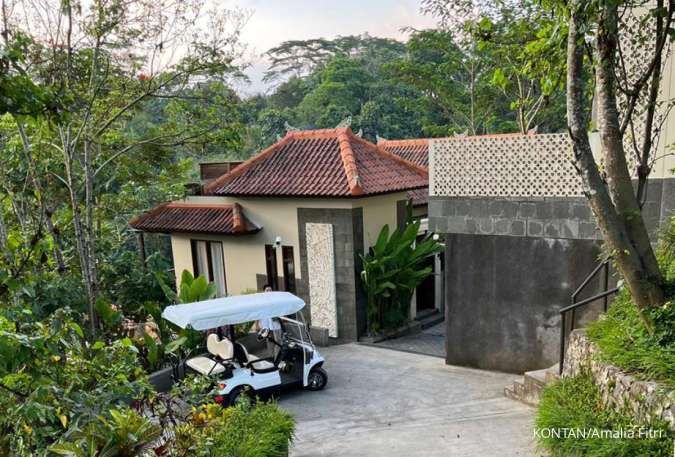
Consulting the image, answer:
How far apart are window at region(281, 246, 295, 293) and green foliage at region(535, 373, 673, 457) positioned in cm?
774

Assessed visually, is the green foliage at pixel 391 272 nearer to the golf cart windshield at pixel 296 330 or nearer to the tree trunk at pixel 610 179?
the golf cart windshield at pixel 296 330

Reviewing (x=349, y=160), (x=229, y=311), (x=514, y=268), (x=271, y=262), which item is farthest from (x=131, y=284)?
(x=514, y=268)

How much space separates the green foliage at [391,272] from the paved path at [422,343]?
1.49ft

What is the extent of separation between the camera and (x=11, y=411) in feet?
10.7

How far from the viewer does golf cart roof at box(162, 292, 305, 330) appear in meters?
8.15

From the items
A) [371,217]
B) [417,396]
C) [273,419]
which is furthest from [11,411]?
[371,217]

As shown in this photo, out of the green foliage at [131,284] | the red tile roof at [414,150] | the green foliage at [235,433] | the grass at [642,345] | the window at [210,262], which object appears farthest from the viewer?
the red tile roof at [414,150]

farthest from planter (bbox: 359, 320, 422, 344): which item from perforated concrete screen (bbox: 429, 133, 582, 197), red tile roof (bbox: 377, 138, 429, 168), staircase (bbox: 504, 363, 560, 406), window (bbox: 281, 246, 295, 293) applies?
red tile roof (bbox: 377, 138, 429, 168)

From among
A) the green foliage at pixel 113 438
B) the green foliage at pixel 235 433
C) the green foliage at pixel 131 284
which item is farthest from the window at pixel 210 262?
the green foliage at pixel 113 438

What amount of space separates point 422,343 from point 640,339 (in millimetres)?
7311

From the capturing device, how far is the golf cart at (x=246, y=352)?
8.16 metres

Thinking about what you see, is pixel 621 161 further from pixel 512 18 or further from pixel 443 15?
pixel 443 15

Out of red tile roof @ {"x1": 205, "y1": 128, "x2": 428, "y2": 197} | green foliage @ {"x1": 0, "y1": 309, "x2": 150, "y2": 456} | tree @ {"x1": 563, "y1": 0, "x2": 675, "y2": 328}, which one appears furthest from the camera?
red tile roof @ {"x1": 205, "y1": 128, "x2": 428, "y2": 197}

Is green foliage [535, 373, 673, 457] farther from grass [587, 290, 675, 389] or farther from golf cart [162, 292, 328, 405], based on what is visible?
golf cart [162, 292, 328, 405]
